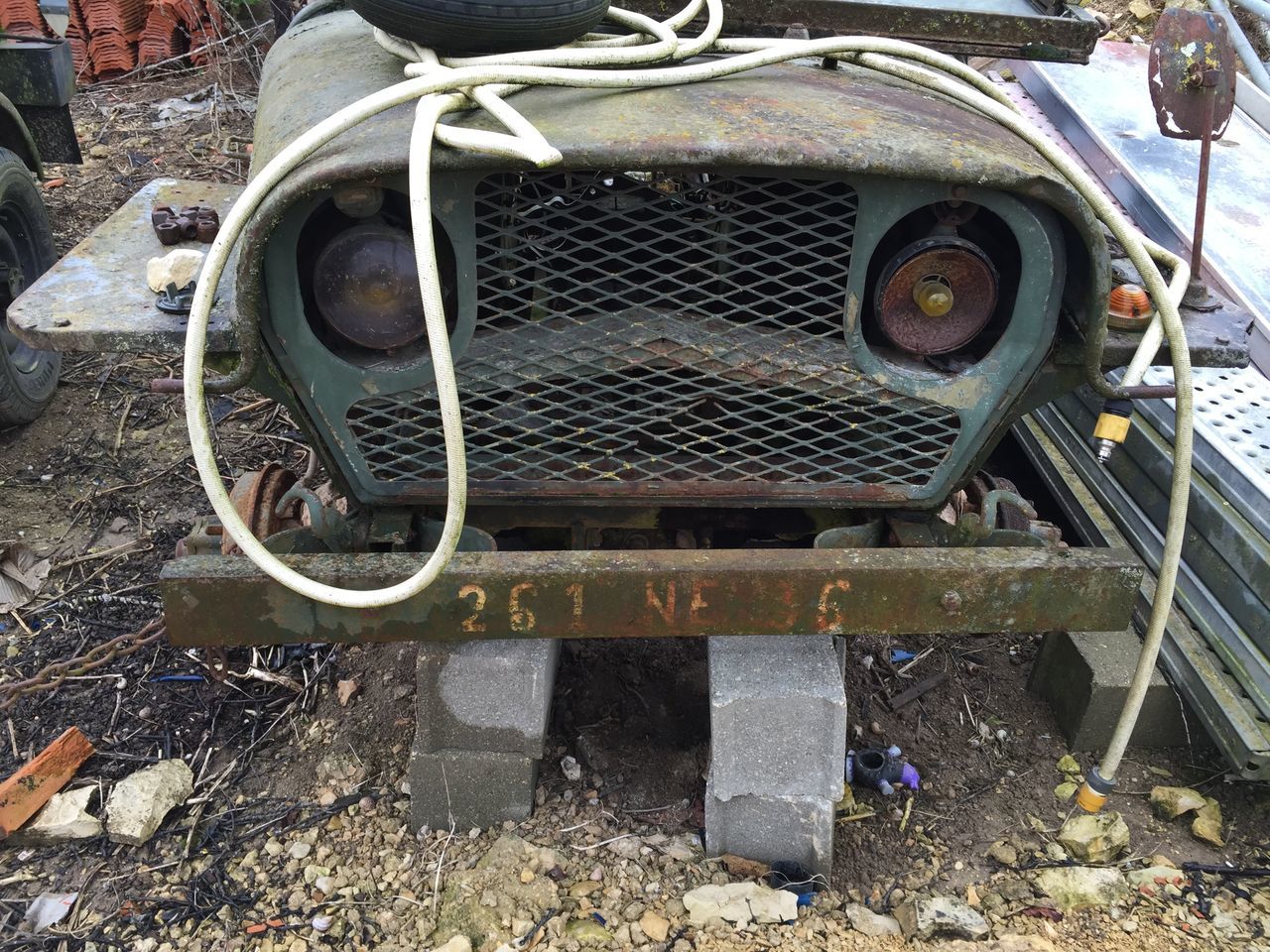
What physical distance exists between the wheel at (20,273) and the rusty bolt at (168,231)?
173 cm

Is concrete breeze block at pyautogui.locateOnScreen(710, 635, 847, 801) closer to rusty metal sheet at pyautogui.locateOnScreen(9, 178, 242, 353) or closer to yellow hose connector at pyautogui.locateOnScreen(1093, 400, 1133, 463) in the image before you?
yellow hose connector at pyautogui.locateOnScreen(1093, 400, 1133, 463)

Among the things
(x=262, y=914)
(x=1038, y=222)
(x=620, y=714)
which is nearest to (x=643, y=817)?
(x=620, y=714)

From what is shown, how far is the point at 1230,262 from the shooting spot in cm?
304

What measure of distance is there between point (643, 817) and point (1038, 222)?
57.2 inches

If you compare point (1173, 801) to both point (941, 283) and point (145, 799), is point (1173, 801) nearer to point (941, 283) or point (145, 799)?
point (941, 283)

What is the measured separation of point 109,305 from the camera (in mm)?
1931

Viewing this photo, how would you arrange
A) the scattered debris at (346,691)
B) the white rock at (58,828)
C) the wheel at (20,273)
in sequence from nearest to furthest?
the white rock at (58,828)
the scattered debris at (346,691)
the wheel at (20,273)

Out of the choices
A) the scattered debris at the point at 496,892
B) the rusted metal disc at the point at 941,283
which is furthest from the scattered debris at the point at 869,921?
the rusted metal disc at the point at 941,283

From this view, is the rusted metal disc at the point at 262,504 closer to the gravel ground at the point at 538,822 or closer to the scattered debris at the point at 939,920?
the gravel ground at the point at 538,822

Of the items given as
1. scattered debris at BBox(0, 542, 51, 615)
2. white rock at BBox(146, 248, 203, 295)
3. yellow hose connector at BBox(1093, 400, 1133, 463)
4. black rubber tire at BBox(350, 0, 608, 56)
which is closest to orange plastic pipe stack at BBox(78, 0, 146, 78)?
scattered debris at BBox(0, 542, 51, 615)

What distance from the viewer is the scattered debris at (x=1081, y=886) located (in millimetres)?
2141

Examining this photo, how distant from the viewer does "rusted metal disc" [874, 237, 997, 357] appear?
1.79 metres

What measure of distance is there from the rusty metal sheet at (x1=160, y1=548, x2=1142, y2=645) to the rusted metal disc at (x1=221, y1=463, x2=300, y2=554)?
0.91 feet

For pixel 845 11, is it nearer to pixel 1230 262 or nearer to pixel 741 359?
pixel 741 359
